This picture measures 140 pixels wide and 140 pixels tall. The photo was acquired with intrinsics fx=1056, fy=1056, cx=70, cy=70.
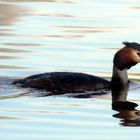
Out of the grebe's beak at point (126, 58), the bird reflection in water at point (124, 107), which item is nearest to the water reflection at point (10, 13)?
the grebe's beak at point (126, 58)

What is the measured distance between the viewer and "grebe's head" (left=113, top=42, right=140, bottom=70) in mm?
17578

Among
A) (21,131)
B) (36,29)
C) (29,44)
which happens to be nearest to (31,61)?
(29,44)

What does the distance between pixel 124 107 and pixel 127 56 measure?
2209 millimetres

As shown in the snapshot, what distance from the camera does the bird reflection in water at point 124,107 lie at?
14.3 m

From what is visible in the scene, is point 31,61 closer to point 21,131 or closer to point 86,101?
point 86,101

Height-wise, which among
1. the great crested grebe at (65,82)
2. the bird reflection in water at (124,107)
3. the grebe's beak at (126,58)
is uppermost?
the grebe's beak at (126,58)

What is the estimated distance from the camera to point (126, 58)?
17641 mm

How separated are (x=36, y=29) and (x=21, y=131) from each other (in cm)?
959

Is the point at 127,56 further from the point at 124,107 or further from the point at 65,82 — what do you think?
the point at 124,107

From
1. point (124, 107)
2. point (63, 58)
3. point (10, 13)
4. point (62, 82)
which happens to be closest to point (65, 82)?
point (62, 82)

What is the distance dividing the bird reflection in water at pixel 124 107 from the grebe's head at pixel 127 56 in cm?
42

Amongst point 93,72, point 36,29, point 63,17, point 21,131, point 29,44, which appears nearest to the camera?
point 21,131

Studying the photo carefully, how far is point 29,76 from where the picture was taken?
16906mm

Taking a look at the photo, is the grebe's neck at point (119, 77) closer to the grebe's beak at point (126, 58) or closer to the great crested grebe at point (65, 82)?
the grebe's beak at point (126, 58)
